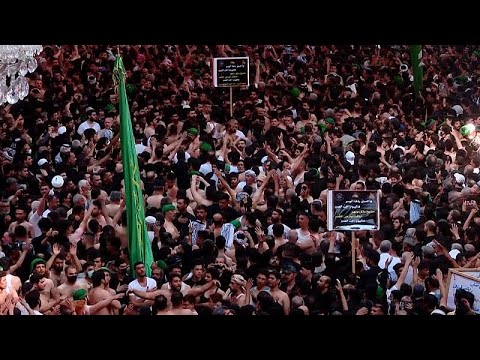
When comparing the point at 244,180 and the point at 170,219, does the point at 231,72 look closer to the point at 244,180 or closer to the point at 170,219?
the point at 244,180

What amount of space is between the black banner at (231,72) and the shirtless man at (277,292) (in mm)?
2748

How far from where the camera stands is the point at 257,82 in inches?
518

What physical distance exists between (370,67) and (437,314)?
443 centimetres

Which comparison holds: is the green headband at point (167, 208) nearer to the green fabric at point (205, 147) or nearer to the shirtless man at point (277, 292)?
the green fabric at point (205, 147)

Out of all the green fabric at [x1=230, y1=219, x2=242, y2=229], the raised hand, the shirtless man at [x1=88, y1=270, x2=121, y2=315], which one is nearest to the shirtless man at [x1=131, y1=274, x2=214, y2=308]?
the shirtless man at [x1=88, y1=270, x2=121, y2=315]

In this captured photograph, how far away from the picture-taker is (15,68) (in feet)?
37.4

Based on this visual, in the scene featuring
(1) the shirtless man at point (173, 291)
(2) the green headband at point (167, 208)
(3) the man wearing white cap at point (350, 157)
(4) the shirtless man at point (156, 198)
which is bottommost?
(1) the shirtless man at point (173, 291)

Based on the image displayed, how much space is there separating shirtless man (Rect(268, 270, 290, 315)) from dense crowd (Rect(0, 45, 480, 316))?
0.04ft

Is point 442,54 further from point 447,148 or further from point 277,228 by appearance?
point 277,228

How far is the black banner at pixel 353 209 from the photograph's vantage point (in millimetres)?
10312

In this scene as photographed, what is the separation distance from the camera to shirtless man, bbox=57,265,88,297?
10125mm

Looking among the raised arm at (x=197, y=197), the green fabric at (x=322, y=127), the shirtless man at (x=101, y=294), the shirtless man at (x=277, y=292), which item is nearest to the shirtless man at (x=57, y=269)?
the shirtless man at (x=101, y=294)

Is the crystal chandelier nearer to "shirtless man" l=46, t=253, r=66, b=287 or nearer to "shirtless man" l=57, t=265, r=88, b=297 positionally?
"shirtless man" l=46, t=253, r=66, b=287

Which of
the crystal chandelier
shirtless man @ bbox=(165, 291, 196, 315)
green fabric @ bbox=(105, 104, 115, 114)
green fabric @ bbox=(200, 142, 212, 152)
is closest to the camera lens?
shirtless man @ bbox=(165, 291, 196, 315)
